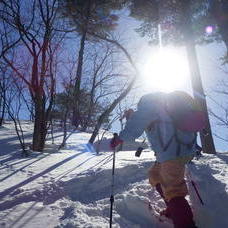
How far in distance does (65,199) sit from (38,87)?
503 cm

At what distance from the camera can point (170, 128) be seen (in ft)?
10.3

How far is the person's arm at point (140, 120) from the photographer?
10.3 ft

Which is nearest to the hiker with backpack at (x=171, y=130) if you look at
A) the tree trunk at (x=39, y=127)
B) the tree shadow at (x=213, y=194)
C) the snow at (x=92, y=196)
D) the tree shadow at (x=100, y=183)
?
the snow at (x=92, y=196)

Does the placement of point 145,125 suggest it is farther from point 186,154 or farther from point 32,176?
point 32,176

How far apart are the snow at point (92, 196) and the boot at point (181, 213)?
513 mm

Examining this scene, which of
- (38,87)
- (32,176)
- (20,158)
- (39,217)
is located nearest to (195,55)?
(38,87)

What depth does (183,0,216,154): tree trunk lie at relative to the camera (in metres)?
9.29

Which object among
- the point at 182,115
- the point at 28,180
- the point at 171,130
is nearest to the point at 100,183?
the point at 28,180

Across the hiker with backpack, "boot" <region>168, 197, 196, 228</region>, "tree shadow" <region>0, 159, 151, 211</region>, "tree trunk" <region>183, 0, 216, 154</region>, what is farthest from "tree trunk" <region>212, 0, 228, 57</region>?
"boot" <region>168, 197, 196, 228</region>

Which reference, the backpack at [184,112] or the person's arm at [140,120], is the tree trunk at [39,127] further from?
the backpack at [184,112]

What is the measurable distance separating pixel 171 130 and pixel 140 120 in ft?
1.11

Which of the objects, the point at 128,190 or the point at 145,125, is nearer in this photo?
the point at 145,125

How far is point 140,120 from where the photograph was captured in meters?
3.15

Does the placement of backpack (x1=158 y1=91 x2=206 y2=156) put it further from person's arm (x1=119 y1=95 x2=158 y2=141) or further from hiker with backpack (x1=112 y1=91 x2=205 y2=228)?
person's arm (x1=119 y1=95 x2=158 y2=141)
